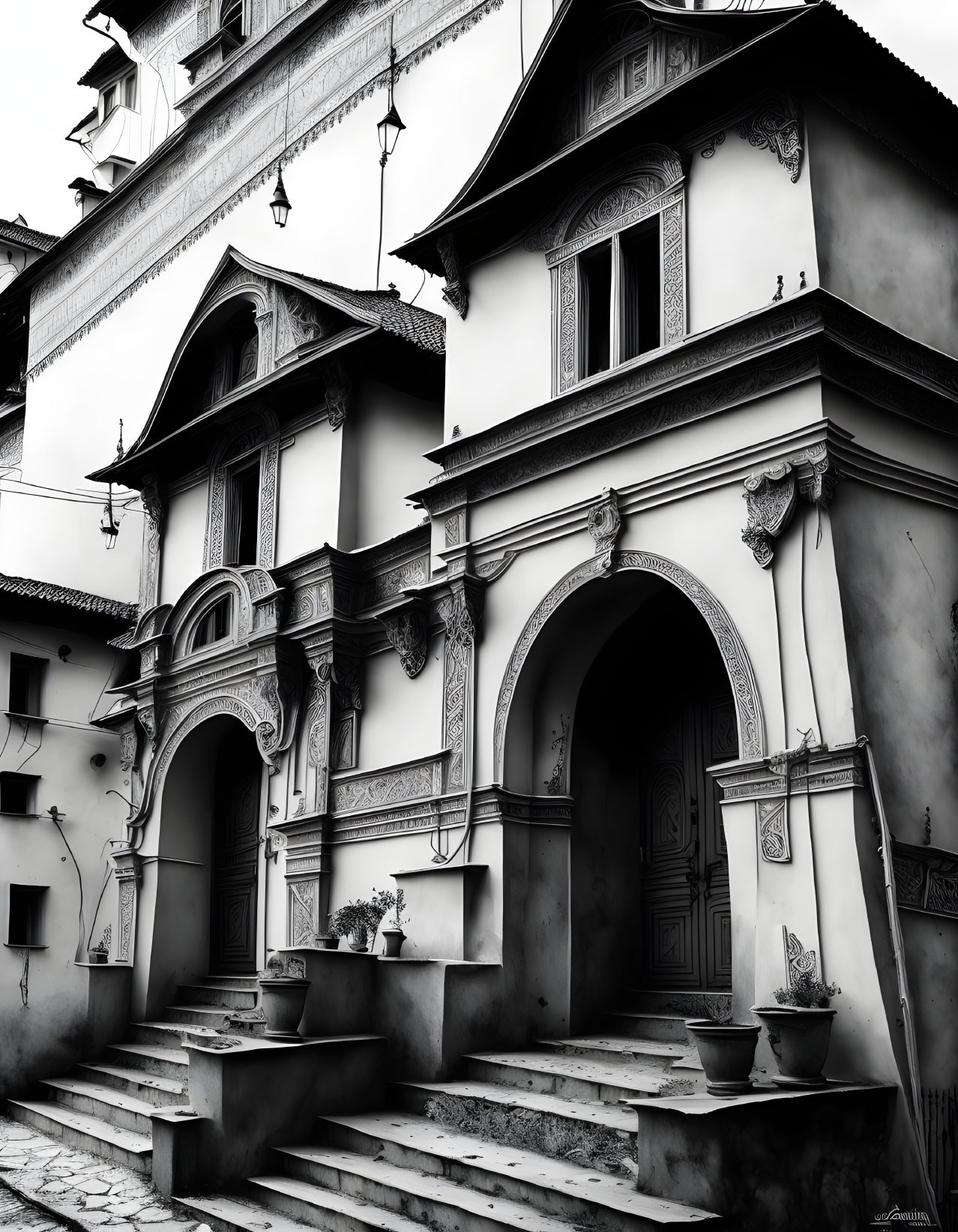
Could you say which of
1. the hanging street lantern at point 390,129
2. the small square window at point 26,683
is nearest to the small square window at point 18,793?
the small square window at point 26,683

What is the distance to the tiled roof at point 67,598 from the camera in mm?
18844

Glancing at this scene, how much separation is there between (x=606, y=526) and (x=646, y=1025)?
443 centimetres

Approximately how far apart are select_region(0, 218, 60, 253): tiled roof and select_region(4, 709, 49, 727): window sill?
17.8m

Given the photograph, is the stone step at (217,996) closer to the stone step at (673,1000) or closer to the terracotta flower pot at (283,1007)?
the terracotta flower pot at (283,1007)

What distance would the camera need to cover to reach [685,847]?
42.4ft

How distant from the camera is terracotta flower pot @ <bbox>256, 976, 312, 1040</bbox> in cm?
1154

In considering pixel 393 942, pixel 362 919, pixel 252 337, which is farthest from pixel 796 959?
pixel 252 337

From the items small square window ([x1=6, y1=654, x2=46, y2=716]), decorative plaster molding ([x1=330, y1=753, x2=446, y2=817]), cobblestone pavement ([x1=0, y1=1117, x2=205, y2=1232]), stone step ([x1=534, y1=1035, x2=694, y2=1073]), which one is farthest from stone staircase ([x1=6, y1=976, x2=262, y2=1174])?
small square window ([x1=6, y1=654, x2=46, y2=716])

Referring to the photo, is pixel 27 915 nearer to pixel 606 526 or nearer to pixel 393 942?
pixel 393 942

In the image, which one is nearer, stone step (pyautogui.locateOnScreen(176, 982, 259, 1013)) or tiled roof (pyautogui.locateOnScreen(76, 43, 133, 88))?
stone step (pyautogui.locateOnScreen(176, 982, 259, 1013))

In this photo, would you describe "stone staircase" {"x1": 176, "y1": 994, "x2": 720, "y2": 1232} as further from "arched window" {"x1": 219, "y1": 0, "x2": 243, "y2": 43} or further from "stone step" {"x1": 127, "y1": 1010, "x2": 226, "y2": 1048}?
"arched window" {"x1": 219, "y1": 0, "x2": 243, "y2": 43}

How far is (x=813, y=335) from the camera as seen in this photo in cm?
1055

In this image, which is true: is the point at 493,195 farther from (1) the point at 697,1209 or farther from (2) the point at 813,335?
(1) the point at 697,1209

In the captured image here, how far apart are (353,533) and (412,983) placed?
5.81 m
